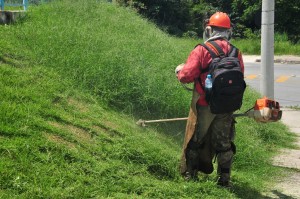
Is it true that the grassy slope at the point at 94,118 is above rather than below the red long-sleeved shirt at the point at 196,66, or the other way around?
below

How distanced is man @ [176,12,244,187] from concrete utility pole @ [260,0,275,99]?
342 cm

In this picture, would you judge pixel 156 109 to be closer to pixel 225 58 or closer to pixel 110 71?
pixel 110 71

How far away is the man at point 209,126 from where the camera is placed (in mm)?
5094

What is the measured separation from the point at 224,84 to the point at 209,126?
2.02 feet

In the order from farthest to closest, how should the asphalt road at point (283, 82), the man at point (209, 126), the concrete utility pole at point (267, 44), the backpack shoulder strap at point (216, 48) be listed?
1. the asphalt road at point (283, 82)
2. the concrete utility pole at point (267, 44)
3. the man at point (209, 126)
4. the backpack shoulder strap at point (216, 48)

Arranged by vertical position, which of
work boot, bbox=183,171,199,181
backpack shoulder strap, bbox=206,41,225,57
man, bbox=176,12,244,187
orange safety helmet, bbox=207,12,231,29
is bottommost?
work boot, bbox=183,171,199,181

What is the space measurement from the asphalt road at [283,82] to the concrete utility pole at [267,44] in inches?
150

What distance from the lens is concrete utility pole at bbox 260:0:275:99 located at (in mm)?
8422

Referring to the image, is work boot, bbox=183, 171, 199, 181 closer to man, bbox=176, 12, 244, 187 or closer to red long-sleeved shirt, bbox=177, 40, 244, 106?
man, bbox=176, 12, 244, 187

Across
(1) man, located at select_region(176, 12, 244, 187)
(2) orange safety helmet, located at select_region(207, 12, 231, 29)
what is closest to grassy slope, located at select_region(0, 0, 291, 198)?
(1) man, located at select_region(176, 12, 244, 187)

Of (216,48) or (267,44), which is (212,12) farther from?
(216,48)

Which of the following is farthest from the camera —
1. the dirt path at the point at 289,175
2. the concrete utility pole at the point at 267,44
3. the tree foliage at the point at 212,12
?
the tree foliage at the point at 212,12

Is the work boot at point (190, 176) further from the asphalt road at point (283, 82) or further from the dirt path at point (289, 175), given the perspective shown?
the asphalt road at point (283, 82)

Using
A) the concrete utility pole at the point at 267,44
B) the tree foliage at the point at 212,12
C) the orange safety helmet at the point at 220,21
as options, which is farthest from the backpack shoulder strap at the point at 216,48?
the tree foliage at the point at 212,12
